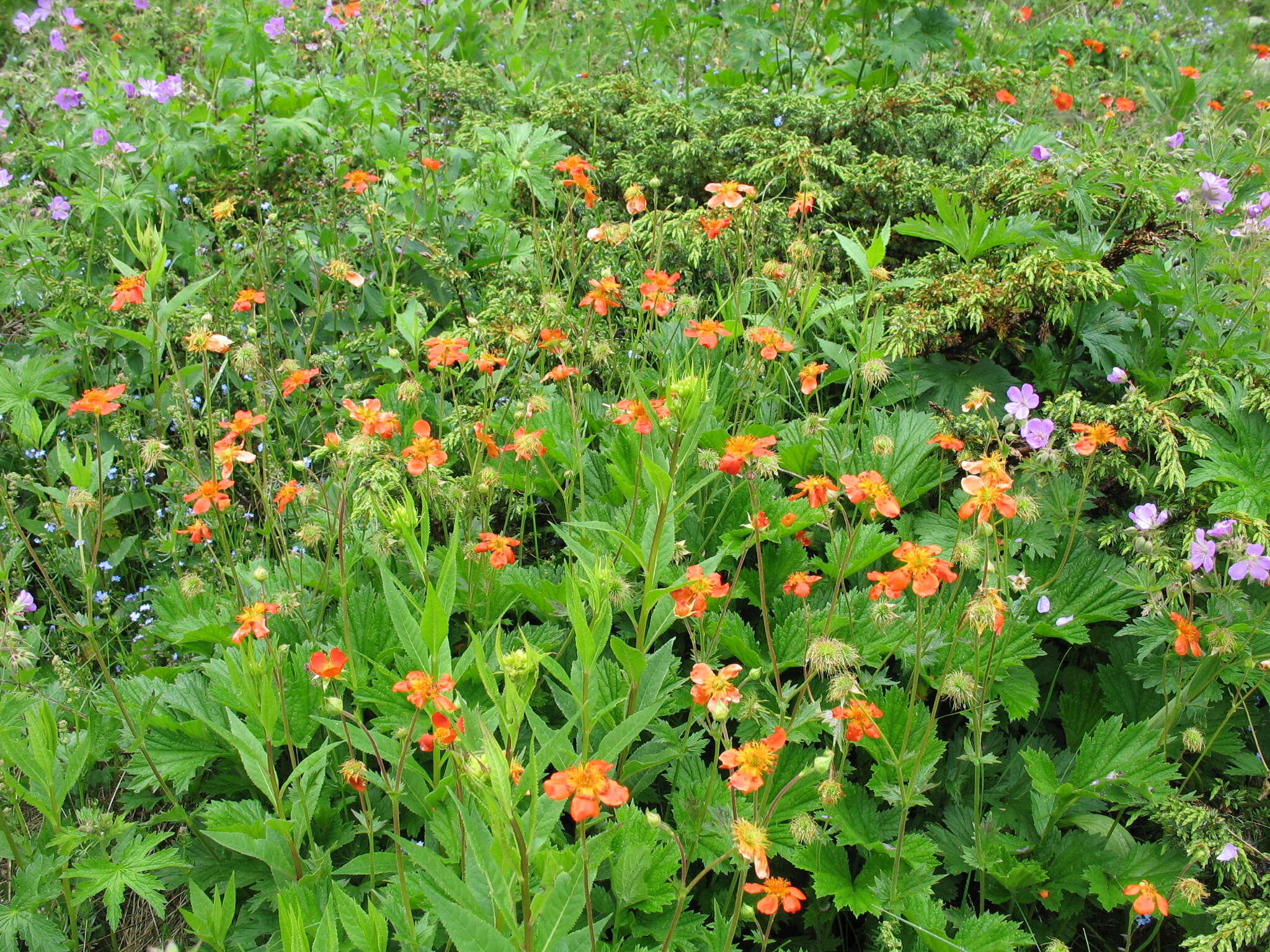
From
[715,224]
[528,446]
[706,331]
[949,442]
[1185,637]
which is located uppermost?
[715,224]

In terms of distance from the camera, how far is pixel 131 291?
89.0 inches

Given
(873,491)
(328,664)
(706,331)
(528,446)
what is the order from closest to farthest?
1. (328,664)
2. (873,491)
3. (528,446)
4. (706,331)

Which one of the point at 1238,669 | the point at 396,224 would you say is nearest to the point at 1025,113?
the point at 396,224

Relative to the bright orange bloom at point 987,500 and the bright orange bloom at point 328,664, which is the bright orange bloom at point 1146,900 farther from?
the bright orange bloom at point 328,664

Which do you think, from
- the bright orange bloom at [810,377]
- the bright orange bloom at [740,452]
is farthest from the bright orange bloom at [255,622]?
the bright orange bloom at [810,377]

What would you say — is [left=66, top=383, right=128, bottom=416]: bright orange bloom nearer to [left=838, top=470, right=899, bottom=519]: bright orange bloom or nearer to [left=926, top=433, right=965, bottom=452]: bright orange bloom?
[left=838, top=470, right=899, bottom=519]: bright orange bloom

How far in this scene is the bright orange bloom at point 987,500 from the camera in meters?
1.70

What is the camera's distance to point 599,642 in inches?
66.1

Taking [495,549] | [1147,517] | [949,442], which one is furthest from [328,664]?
[1147,517]

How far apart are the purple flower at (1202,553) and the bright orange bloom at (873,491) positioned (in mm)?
752

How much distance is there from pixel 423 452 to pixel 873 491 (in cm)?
99

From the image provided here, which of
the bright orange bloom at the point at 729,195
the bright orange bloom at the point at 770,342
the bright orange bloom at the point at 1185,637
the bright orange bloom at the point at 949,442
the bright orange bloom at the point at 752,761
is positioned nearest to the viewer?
the bright orange bloom at the point at 752,761

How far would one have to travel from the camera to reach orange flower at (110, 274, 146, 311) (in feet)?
7.40

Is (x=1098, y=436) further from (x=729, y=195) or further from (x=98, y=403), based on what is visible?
(x=98, y=403)
